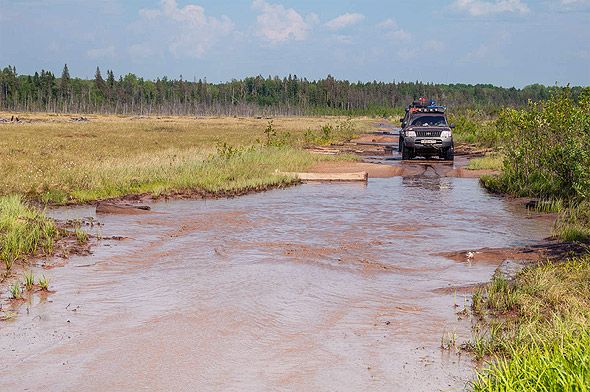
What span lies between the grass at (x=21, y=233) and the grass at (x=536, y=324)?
6639mm

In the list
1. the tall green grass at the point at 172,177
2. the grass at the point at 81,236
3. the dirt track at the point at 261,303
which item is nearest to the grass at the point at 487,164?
→ the tall green grass at the point at 172,177

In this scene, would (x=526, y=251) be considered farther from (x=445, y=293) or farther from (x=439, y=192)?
(x=439, y=192)

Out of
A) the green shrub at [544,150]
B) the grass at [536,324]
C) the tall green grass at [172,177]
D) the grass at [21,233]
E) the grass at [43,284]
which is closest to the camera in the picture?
the grass at [536,324]

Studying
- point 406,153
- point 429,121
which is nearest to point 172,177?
point 429,121

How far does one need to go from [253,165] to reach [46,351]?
16614mm

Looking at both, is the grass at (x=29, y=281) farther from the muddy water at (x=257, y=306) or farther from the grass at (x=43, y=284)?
the muddy water at (x=257, y=306)

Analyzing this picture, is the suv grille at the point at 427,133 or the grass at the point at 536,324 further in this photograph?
the suv grille at the point at 427,133

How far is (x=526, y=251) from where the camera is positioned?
38.9 feet

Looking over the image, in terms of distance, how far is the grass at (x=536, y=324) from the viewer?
467cm

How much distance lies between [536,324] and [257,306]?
3.22m

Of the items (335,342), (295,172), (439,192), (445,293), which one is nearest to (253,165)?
(295,172)

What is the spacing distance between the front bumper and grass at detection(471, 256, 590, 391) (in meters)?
18.4

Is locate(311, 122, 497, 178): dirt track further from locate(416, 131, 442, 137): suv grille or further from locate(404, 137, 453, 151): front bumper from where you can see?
locate(416, 131, 442, 137): suv grille

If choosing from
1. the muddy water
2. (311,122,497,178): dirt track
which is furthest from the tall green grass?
the muddy water
